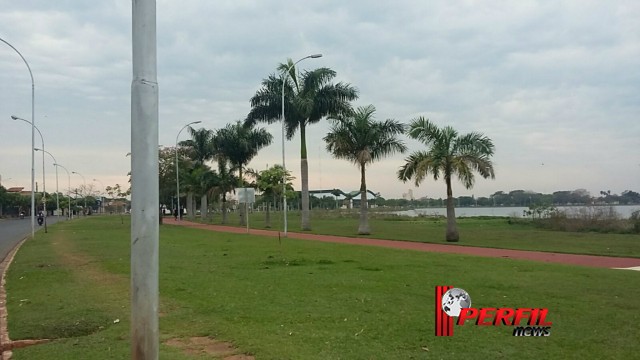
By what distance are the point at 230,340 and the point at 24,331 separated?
10.3 ft

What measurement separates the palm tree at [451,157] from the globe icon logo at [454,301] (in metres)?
21.0

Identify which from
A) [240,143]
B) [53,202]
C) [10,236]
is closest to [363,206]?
[240,143]

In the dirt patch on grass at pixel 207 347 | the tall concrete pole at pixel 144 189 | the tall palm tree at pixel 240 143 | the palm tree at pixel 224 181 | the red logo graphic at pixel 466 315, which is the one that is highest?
the tall palm tree at pixel 240 143

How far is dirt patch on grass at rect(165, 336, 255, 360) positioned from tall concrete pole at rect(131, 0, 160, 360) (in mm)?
2105

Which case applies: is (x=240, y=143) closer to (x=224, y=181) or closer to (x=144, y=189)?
(x=224, y=181)

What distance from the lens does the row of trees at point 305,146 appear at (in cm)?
2656

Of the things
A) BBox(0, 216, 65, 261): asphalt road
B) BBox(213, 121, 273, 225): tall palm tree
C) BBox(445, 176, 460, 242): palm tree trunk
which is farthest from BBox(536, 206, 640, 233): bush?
BBox(0, 216, 65, 261): asphalt road

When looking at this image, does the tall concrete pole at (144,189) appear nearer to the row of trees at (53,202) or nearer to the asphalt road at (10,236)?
the asphalt road at (10,236)

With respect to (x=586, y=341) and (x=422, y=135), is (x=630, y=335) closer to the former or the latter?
(x=586, y=341)

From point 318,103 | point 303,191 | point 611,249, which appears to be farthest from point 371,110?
point 611,249

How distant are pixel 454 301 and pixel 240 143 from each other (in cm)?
4244

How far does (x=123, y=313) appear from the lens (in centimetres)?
876

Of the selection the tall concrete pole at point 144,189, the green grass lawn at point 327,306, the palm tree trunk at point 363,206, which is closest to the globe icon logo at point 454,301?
the green grass lawn at point 327,306

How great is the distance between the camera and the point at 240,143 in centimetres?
4694
